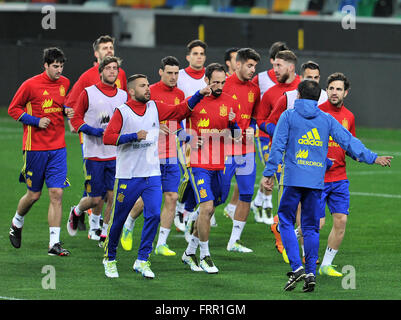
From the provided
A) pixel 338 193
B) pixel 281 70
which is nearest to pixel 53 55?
pixel 281 70

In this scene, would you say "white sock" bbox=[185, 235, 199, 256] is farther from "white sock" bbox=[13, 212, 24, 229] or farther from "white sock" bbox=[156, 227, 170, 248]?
"white sock" bbox=[13, 212, 24, 229]

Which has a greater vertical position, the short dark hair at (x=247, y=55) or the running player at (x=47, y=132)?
the short dark hair at (x=247, y=55)

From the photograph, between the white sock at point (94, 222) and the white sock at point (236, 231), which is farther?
the white sock at point (94, 222)

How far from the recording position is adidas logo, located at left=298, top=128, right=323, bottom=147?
34.2 feet

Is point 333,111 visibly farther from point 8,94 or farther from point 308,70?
point 8,94

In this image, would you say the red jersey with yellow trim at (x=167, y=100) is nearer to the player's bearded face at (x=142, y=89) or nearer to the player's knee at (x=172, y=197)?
the player's knee at (x=172, y=197)

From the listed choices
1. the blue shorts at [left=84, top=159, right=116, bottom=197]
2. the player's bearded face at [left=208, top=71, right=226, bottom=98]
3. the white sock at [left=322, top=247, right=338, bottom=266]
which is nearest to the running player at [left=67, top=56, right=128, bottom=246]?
the blue shorts at [left=84, top=159, right=116, bottom=197]

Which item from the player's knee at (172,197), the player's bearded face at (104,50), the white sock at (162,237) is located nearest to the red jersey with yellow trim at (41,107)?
the player's bearded face at (104,50)

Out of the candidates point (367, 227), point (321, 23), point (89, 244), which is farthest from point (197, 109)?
point (321, 23)

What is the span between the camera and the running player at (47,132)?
12.6 meters

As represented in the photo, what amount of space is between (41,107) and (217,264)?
2892 millimetres

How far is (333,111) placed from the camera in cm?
1174

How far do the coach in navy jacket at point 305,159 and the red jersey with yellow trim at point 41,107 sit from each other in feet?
10.9

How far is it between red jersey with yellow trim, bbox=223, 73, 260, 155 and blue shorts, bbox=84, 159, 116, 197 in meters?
1.71
